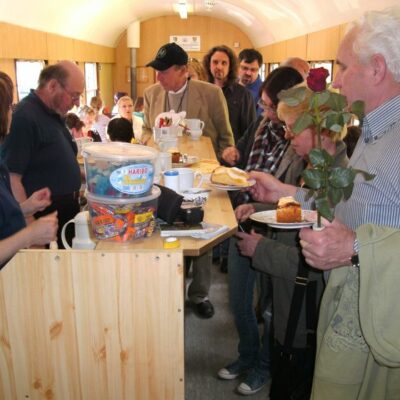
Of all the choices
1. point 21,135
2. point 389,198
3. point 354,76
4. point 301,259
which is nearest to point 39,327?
point 301,259

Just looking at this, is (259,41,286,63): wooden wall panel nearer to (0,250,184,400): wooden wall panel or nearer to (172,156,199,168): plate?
(172,156,199,168): plate

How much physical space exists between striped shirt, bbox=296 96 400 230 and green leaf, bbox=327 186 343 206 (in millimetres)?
356

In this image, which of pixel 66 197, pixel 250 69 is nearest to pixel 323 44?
pixel 250 69

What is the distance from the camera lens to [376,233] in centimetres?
119

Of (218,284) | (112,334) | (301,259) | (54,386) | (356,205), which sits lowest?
(218,284)

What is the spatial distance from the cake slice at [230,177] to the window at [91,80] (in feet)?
26.3

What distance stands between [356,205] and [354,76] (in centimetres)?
39

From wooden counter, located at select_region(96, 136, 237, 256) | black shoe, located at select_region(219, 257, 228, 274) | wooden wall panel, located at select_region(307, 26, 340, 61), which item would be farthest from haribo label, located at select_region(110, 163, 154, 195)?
wooden wall panel, located at select_region(307, 26, 340, 61)

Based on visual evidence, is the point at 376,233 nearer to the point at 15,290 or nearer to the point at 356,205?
the point at 356,205

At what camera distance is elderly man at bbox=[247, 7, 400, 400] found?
1.17m

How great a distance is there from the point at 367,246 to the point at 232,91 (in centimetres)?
343

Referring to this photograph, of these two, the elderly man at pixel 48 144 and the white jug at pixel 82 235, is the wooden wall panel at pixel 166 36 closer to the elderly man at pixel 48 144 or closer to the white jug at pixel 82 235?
the elderly man at pixel 48 144

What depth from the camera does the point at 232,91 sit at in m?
4.40

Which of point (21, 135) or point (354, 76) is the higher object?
point (354, 76)
